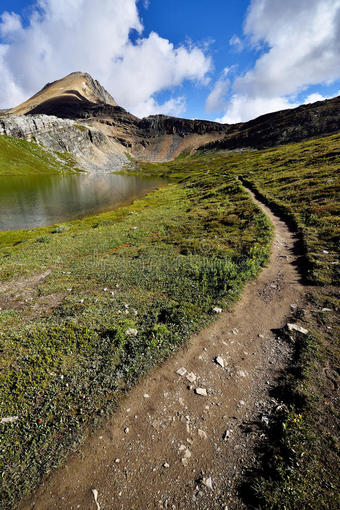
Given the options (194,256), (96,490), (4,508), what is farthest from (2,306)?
(194,256)

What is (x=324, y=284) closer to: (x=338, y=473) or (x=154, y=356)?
(x=338, y=473)

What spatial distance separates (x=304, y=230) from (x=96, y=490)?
23.9 metres

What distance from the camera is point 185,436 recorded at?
21.4 feet

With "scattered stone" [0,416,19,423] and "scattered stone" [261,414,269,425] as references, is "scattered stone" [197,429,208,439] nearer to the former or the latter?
"scattered stone" [261,414,269,425]

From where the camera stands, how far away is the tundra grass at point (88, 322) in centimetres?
664

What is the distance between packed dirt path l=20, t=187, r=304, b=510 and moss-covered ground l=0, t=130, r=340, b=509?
1.79ft

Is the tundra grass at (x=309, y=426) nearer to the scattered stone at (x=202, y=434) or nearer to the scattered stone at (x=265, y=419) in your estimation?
the scattered stone at (x=265, y=419)

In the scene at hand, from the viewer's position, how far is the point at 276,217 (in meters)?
28.5

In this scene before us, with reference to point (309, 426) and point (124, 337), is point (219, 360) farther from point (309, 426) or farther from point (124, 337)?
point (124, 337)

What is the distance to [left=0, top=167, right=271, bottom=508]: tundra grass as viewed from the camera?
6645mm

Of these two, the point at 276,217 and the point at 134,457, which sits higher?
the point at 276,217


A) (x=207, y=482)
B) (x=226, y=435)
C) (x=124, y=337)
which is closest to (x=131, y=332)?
(x=124, y=337)

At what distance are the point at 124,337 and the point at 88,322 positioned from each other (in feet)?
7.33

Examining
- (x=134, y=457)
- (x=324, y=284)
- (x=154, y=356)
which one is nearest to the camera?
(x=134, y=457)
